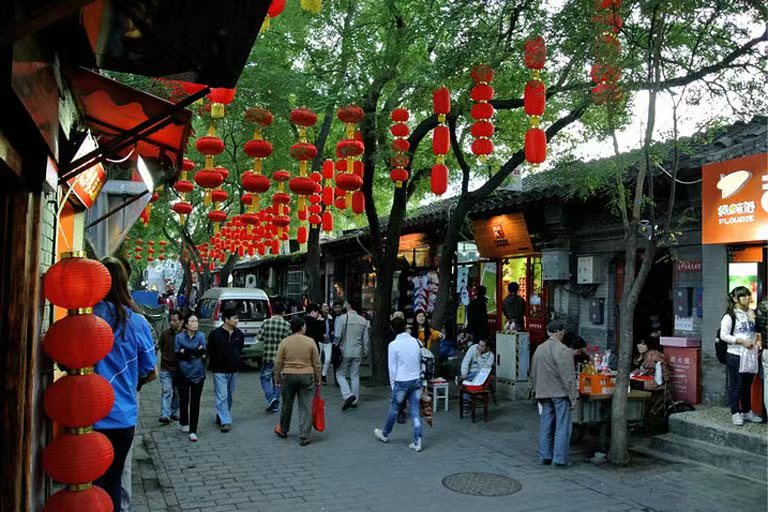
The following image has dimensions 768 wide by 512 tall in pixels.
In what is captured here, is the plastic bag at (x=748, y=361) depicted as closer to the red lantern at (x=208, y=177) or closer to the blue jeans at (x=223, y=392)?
the blue jeans at (x=223, y=392)

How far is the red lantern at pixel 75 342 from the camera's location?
11.8 ft

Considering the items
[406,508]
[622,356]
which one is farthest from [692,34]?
[406,508]

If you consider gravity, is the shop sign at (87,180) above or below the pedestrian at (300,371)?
above

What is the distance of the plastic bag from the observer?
792cm

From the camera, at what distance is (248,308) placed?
1705cm

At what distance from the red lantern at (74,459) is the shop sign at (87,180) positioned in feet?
7.22

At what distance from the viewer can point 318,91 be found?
967 cm

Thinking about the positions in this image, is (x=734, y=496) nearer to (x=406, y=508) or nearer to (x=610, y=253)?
(x=406, y=508)

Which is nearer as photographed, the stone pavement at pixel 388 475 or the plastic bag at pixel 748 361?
the stone pavement at pixel 388 475

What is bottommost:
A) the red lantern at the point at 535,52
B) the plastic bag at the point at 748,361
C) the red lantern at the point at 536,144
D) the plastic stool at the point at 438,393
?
the plastic stool at the point at 438,393

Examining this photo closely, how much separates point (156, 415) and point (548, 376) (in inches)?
267

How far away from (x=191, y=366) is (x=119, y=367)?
426 cm

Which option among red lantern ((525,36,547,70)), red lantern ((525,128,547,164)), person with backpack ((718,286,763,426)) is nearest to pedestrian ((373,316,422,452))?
red lantern ((525,128,547,164))

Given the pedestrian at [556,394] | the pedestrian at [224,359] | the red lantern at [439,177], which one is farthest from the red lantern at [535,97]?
the pedestrian at [224,359]
